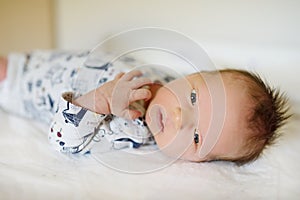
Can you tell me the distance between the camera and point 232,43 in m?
1.04

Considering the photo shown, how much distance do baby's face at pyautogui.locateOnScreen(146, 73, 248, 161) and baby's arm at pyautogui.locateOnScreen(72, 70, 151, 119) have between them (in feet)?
0.15

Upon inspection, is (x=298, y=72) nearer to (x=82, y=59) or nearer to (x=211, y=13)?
(x=211, y=13)

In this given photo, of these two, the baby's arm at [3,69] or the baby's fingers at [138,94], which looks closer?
the baby's fingers at [138,94]

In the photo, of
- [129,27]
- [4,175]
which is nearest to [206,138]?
[4,175]

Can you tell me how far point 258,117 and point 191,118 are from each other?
126 millimetres

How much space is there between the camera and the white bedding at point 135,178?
0.59 metres

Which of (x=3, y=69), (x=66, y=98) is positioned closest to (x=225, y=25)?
(x=66, y=98)

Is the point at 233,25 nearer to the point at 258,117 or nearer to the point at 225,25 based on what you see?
the point at 225,25

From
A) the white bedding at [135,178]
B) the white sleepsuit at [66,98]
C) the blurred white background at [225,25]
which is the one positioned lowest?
the white bedding at [135,178]

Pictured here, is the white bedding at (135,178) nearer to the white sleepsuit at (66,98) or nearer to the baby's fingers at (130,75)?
the white sleepsuit at (66,98)

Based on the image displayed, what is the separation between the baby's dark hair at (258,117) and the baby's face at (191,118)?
0.01 m

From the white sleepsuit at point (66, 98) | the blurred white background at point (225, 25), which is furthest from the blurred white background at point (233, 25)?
the white sleepsuit at point (66, 98)

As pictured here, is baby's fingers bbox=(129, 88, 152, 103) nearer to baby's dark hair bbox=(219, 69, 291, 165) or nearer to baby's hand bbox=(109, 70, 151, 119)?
baby's hand bbox=(109, 70, 151, 119)

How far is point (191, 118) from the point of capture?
75 centimetres
